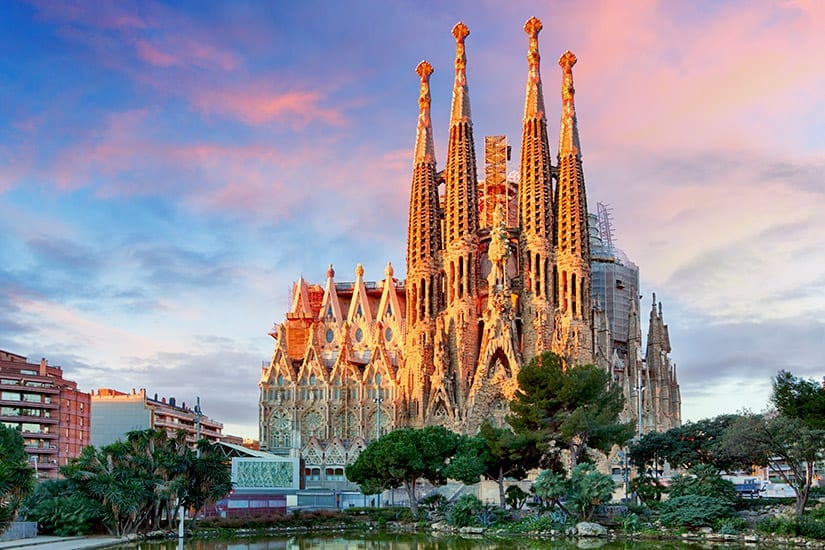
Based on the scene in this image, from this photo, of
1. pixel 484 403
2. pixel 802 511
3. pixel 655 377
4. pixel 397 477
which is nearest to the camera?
pixel 802 511

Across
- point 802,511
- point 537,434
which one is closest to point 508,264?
point 537,434

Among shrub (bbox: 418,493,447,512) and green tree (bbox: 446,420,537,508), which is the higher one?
green tree (bbox: 446,420,537,508)

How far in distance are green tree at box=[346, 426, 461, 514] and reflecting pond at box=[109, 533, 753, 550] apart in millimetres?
7675

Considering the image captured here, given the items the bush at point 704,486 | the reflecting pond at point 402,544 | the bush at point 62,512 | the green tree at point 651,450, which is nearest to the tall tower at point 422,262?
the green tree at point 651,450

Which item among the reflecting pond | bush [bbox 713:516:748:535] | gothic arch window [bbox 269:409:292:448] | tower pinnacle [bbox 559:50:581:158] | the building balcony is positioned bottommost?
the reflecting pond

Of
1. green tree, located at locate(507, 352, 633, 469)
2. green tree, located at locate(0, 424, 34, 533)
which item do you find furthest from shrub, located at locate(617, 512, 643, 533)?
green tree, located at locate(0, 424, 34, 533)

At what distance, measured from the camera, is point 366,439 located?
283ft

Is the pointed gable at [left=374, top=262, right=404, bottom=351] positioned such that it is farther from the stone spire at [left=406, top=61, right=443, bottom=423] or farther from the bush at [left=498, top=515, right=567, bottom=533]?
the bush at [left=498, top=515, right=567, bottom=533]

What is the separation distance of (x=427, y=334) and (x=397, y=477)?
2983 centimetres

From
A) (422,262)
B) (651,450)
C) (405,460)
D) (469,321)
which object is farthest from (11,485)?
(422,262)

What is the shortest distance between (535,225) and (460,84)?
15.3 m

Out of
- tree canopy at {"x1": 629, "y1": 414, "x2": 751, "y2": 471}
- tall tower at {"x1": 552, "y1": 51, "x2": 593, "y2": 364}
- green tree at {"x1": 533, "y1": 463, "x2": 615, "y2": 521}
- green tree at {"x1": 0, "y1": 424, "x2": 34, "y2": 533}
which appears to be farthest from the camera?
tall tower at {"x1": 552, "y1": 51, "x2": 593, "y2": 364}

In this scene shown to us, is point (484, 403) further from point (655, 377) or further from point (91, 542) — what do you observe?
point (91, 542)

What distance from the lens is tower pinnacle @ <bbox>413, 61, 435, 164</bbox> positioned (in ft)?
293
